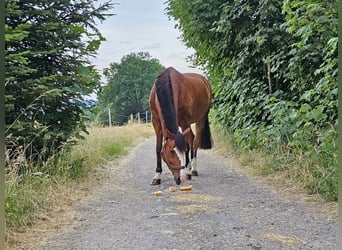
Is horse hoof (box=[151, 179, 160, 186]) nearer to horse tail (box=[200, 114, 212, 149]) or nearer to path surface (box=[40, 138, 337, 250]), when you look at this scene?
path surface (box=[40, 138, 337, 250])

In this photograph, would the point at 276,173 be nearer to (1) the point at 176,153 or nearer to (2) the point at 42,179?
(1) the point at 176,153

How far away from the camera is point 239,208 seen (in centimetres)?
263

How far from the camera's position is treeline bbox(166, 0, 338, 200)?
264 cm

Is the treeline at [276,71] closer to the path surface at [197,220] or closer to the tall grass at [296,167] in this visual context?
the tall grass at [296,167]

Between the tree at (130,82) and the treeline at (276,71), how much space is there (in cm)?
99

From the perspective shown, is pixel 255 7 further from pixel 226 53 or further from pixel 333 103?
pixel 333 103

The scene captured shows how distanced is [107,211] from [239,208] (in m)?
0.88

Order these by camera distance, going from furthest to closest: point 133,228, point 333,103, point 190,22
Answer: point 190,22 < point 333,103 < point 133,228

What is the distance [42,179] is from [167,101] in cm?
118

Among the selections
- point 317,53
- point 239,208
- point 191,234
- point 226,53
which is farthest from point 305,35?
point 226,53

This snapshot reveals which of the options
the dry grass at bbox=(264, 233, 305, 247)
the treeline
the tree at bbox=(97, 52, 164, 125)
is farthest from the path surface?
the tree at bbox=(97, 52, 164, 125)

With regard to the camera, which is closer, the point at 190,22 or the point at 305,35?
the point at 305,35

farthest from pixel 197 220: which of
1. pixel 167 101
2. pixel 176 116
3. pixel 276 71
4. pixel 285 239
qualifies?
pixel 276 71

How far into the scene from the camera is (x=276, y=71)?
14.1ft
